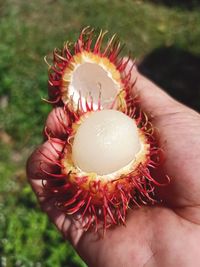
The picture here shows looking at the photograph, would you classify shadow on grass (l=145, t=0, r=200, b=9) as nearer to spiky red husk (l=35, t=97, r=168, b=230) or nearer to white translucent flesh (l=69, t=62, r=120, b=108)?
white translucent flesh (l=69, t=62, r=120, b=108)

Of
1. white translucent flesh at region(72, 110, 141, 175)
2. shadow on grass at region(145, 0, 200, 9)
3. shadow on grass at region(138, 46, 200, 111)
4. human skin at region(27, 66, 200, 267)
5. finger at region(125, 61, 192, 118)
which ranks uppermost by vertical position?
white translucent flesh at region(72, 110, 141, 175)

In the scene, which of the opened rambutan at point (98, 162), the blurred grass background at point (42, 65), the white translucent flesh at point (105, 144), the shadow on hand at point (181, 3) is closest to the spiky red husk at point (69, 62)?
the opened rambutan at point (98, 162)

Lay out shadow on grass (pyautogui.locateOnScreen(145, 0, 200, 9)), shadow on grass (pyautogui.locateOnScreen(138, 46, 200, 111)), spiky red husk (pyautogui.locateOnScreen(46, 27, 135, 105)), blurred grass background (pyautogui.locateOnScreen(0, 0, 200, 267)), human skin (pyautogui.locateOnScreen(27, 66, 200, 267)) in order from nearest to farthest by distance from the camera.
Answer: human skin (pyautogui.locateOnScreen(27, 66, 200, 267)), spiky red husk (pyautogui.locateOnScreen(46, 27, 135, 105)), blurred grass background (pyautogui.locateOnScreen(0, 0, 200, 267)), shadow on grass (pyautogui.locateOnScreen(138, 46, 200, 111)), shadow on grass (pyautogui.locateOnScreen(145, 0, 200, 9))

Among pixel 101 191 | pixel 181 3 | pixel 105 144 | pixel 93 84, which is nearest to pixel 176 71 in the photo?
pixel 181 3

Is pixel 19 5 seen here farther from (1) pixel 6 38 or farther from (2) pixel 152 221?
(2) pixel 152 221

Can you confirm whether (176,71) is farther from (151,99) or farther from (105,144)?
(105,144)

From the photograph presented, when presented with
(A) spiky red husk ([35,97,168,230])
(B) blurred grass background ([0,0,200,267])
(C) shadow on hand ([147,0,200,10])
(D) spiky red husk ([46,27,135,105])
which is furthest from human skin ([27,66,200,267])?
(C) shadow on hand ([147,0,200,10])
